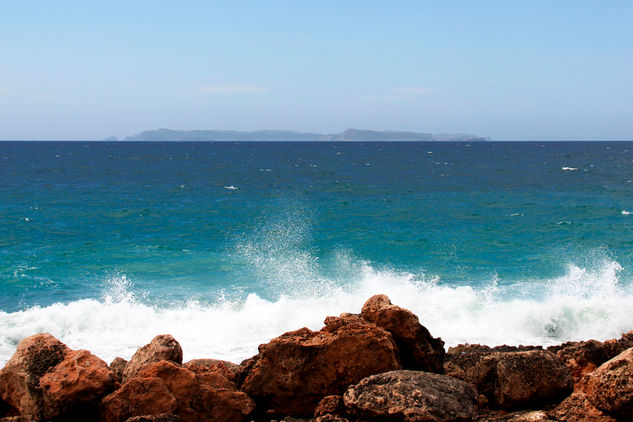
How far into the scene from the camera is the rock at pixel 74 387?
7.87 m

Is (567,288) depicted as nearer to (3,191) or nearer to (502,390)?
(502,390)

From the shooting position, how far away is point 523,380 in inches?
301

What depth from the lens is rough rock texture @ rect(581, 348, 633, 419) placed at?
6461 mm

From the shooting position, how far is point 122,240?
2845 cm

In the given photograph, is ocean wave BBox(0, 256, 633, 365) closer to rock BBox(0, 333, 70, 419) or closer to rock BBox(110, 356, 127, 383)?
rock BBox(110, 356, 127, 383)

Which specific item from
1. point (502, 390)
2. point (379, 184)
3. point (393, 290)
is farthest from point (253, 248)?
point (379, 184)

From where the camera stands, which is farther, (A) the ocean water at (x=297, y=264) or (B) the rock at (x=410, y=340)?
(A) the ocean water at (x=297, y=264)

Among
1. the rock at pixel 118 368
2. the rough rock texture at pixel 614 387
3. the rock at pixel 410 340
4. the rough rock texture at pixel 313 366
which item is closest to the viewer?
the rough rock texture at pixel 614 387

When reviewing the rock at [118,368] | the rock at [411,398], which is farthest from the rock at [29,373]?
the rock at [411,398]

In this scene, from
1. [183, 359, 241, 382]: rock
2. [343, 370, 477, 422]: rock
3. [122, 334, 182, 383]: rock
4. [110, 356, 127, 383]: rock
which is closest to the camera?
[343, 370, 477, 422]: rock

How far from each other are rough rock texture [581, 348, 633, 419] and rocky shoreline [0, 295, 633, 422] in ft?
0.07

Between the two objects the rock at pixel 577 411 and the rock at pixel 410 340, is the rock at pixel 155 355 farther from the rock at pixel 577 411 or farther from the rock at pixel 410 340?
the rock at pixel 577 411

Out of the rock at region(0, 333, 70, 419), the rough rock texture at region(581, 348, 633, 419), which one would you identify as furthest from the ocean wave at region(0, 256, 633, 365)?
the rough rock texture at region(581, 348, 633, 419)

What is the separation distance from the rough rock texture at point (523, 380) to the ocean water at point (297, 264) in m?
7.32
